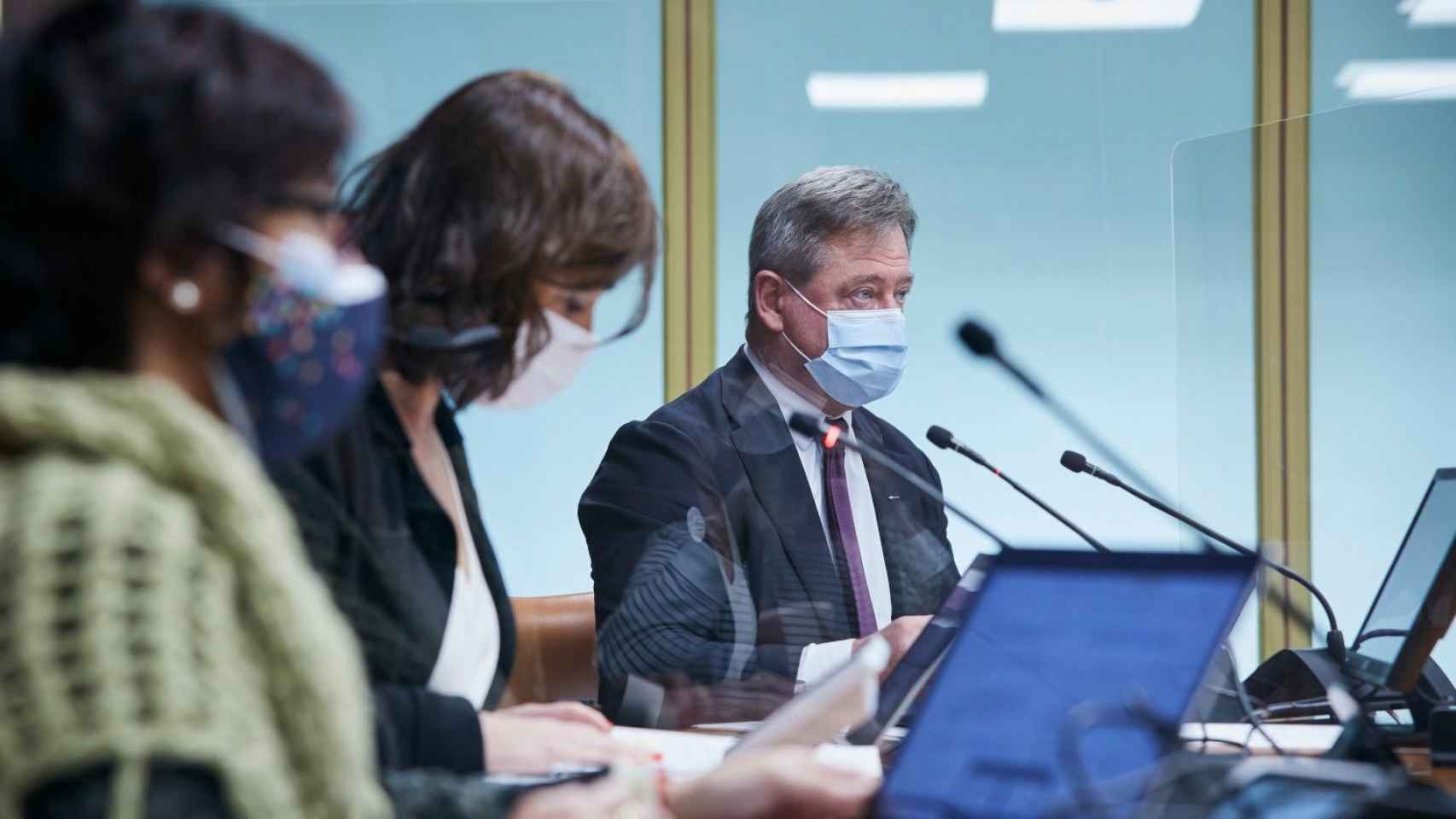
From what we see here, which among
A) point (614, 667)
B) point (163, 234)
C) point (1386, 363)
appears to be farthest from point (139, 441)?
point (1386, 363)

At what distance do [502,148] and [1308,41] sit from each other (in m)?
2.63

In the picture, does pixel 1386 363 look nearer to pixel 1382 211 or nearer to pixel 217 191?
pixel 1382 211

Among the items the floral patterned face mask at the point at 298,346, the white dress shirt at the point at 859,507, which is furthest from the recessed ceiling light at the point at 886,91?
the floral patterned face mask at the point at 298,346

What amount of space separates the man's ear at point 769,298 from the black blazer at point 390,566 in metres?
1.02

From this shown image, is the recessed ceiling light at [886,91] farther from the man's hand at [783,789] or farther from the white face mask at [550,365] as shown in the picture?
the man's hand at [783,789]

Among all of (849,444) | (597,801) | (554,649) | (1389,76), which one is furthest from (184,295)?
(1389,76)

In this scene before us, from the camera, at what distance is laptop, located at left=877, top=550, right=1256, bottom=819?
1.04 metres

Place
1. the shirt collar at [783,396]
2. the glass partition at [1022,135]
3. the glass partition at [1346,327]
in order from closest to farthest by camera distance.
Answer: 1. the shirt collar at [783,396]
2. the glass partition at [1346,327]
3. the glass partition at [1022,135]

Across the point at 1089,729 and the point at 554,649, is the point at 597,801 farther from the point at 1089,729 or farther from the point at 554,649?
the point at 554,649

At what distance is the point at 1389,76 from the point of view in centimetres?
339

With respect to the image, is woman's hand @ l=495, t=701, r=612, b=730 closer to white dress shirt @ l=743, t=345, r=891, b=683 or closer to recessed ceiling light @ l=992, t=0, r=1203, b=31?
white dress shirt @ l=743, t=345, r=891, b=683

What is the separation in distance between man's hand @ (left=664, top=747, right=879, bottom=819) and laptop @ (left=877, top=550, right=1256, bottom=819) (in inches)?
1.1

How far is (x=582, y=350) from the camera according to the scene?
1498 millimetres

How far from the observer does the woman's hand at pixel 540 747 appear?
124cm
